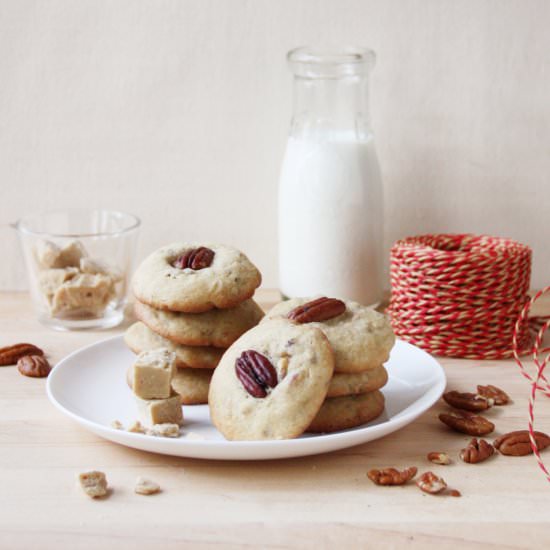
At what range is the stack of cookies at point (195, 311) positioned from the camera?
1191 millimetres

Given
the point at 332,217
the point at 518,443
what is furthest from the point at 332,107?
the point at 518,443

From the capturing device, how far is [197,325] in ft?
3.94

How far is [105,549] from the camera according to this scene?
85 centimetres

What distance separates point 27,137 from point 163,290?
690 millimetres

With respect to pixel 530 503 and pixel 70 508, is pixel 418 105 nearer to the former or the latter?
pixel 530 503

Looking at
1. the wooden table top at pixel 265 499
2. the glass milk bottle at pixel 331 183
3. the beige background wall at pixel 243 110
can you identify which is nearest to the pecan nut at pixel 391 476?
the wooden table top at pixel 265 499

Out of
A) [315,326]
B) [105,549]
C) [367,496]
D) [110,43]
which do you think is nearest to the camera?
[105,549]

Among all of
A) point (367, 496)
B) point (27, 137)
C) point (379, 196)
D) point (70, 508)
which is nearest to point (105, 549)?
point (70, 508)

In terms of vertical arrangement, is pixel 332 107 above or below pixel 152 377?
above

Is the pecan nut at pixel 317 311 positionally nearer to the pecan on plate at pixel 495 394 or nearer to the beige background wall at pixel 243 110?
the pecan on plate at pixel 495 394

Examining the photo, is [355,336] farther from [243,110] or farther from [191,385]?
[243,110]

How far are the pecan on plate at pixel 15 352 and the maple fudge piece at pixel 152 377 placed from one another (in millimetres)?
366

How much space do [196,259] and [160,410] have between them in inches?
9.3

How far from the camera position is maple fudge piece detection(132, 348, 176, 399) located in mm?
1096
